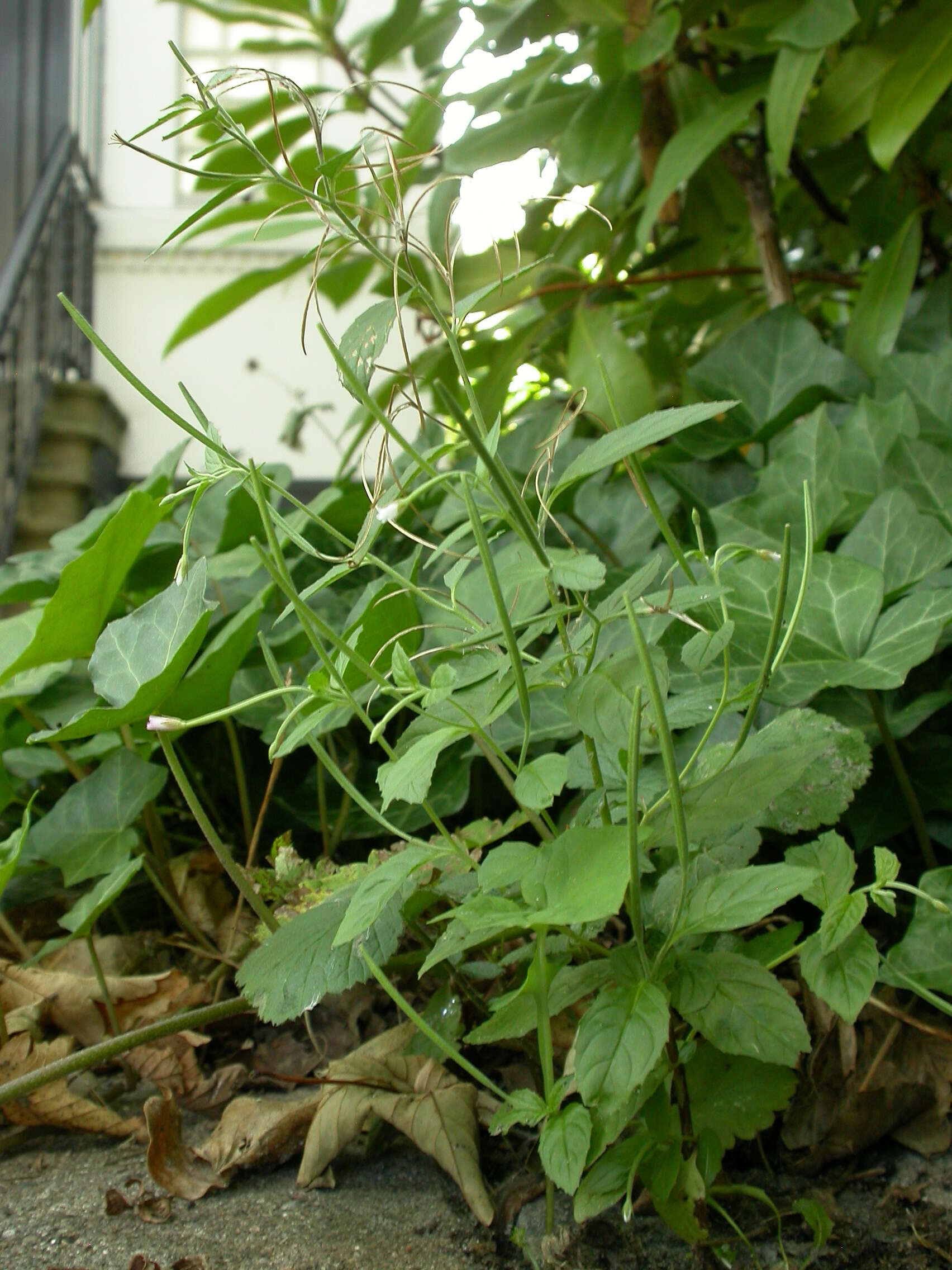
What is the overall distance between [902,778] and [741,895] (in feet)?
0.84

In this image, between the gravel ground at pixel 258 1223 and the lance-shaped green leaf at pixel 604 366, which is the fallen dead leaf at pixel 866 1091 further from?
the lance-shaped green leaf at pixel 604 366

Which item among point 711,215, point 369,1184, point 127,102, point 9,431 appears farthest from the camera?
point 127,102

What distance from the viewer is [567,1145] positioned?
35 centimetres

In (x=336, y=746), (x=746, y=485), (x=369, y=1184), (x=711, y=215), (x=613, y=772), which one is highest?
(x=711, y=215)

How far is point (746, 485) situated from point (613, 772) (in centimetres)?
46

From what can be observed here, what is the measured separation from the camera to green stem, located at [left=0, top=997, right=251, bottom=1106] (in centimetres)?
49

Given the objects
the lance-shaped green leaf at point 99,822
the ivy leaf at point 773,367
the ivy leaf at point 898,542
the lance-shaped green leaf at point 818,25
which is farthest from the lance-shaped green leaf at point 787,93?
the lance-shaped green leaf at point 99,822

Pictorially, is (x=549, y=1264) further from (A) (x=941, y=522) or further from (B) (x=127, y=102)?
(B) (x=127, y=102)

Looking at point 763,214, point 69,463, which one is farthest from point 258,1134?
point 69,463

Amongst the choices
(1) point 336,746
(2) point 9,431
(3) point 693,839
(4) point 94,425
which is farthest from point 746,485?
(4) point 94,425

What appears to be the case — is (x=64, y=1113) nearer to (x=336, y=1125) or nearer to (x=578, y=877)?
(x=336, y=1125)

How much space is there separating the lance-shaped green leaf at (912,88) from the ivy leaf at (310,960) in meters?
0.68

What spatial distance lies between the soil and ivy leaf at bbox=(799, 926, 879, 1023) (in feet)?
0.45

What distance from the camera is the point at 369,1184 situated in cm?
49
